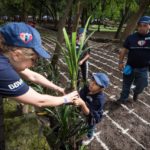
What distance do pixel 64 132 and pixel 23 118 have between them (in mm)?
654

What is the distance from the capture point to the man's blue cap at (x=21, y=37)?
212 centimetres

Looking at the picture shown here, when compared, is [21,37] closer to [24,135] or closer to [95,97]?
Result: [24,135]

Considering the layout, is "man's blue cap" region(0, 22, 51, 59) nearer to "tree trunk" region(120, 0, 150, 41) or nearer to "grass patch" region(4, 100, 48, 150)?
"grass patch" region(4, 100, 48, 150)

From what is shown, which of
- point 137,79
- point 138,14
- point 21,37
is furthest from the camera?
point 138,14

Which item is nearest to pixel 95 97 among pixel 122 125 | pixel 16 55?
pixel 122 125

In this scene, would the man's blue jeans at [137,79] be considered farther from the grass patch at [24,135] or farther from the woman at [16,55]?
the woman at [16,55]

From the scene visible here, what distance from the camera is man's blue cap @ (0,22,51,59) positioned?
2.12 meters

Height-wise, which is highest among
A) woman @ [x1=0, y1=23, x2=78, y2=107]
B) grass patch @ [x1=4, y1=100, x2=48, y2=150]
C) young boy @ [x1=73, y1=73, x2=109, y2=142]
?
woman @ [x1=0, y1=23, x2=78, y2=107]

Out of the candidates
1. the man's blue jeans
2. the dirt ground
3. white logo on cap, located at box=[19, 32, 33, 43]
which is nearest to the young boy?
→ the dirt ground

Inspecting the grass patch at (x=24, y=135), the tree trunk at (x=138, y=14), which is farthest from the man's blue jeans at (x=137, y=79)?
the tree trunk at (x=138, y=14)

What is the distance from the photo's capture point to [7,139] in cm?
336

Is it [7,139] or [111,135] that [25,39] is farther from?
[111,135]

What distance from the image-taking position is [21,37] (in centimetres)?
213

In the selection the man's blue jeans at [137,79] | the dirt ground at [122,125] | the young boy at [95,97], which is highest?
the young boy at [95,97]
